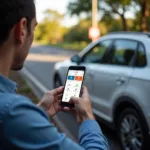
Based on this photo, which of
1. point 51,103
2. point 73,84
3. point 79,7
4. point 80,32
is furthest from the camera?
point 80,32

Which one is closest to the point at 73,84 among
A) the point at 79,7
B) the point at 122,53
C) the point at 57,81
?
the point at 122,53

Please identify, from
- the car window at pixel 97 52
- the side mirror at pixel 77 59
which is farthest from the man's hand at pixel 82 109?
the side mirror at pixel 77 59

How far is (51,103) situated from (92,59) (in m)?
4.45

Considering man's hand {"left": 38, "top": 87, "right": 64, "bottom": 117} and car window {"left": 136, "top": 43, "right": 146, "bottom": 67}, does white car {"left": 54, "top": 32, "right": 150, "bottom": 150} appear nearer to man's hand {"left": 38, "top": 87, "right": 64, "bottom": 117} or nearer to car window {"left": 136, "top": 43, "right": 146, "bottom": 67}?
car window {"left": 136, "top": 43, "right": 146, "bottom": 67}

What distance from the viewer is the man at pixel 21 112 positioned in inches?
39.1

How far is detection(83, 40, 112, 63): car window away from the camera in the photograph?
19.1ft

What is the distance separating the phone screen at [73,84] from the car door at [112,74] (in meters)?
2.50

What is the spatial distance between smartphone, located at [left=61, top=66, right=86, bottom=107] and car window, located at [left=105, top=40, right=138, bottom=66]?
2.79 metres

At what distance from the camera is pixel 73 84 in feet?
6.79

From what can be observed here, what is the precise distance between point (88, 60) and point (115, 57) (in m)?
0.86

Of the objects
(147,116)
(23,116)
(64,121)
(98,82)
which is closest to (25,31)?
(23,116)

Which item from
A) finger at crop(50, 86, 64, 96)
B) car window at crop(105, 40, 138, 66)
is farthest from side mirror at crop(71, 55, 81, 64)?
finger at crop(50, 86, 64, 96)

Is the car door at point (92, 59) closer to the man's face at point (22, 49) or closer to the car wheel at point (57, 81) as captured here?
the car wheel at point (57, 81)

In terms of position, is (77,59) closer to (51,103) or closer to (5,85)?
(51,103)
